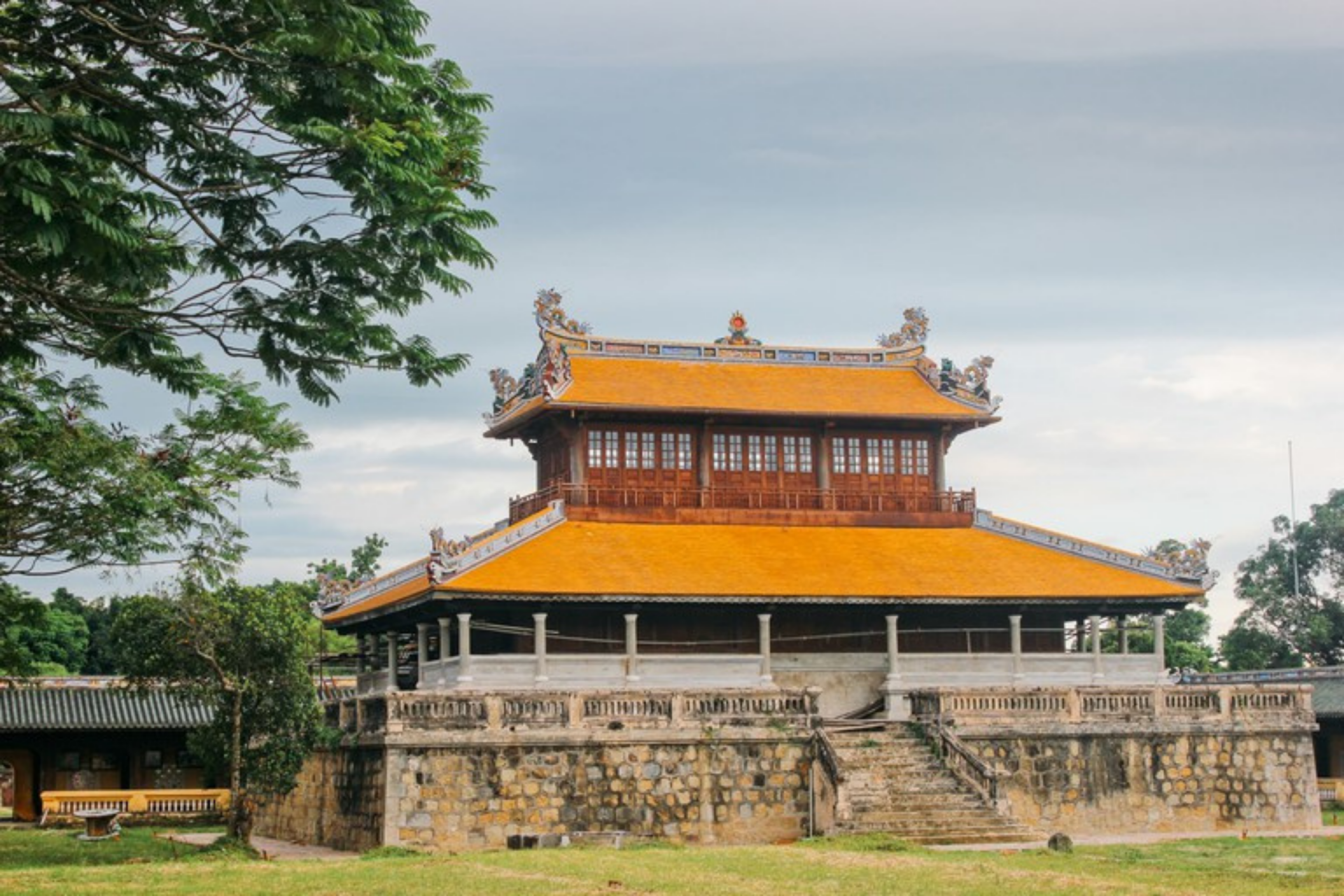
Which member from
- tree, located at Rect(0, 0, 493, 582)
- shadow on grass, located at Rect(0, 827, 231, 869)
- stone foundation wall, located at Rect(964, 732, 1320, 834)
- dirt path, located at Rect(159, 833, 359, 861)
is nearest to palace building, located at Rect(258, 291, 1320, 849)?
stone foundation wall, located at Rect(964, 732, 1320, 834)

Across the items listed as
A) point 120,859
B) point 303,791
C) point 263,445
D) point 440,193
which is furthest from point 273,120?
point 303,791

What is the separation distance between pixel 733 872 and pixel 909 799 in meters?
8.90

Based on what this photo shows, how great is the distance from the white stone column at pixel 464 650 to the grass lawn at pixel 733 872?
7179mm

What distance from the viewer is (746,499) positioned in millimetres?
44438

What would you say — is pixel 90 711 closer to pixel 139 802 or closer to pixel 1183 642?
pixel 139 802

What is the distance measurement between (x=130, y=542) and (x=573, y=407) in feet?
53.0

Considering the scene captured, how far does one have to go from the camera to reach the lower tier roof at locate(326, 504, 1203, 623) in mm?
38625

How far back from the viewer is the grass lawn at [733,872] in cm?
2328

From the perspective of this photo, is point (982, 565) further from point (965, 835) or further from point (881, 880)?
point (881, 880)

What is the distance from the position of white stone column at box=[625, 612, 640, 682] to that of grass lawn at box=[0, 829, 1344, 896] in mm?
7935

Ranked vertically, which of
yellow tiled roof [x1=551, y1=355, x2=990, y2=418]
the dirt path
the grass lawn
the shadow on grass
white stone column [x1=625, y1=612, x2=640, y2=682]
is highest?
yellow tiled roof [x1=551, y1=355, x2=990, y2=418]

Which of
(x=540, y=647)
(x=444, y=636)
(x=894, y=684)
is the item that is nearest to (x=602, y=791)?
(x=540, y=647)

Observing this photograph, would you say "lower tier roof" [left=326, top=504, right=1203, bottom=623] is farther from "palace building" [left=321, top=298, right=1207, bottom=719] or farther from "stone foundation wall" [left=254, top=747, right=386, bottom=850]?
"stone foundation wall" [left=254, top=747, right=386, bottom=850]

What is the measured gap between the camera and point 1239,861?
28.2m
